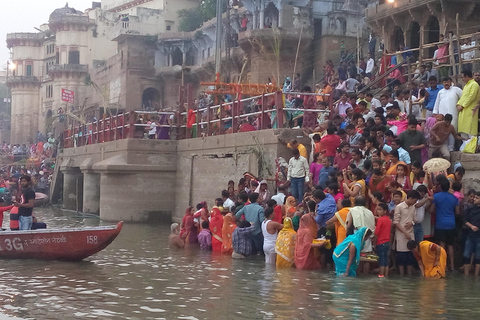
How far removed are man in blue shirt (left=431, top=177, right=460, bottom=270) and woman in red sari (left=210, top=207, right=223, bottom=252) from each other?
4.53m

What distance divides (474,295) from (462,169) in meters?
2.64

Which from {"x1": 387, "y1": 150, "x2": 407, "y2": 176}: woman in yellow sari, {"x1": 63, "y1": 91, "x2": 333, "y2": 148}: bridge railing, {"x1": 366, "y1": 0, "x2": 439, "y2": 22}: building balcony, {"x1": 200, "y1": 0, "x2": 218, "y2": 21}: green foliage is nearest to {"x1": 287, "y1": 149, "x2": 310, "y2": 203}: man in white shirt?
{"x1": 63, "y1": 91, "x2": 333, "y2": 148}: bridge railing

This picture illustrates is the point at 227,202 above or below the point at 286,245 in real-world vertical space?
above

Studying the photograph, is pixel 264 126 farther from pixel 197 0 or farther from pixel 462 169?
pixel 197 0

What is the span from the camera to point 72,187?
29094 millimetres

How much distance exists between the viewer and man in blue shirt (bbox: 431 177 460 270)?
10.8 m

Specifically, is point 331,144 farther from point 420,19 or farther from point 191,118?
point 420,19

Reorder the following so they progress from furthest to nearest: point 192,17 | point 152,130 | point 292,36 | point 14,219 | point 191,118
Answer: point 192,17 → point 292,36 → point 152,130 → point 191,118 → point 14,219

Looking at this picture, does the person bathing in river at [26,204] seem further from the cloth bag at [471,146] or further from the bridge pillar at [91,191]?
the bridge pillar at [91,191]

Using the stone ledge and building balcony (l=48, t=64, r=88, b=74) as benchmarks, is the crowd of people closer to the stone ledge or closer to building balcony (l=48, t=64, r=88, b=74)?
the stone ledge

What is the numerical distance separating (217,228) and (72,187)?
52.7 feet

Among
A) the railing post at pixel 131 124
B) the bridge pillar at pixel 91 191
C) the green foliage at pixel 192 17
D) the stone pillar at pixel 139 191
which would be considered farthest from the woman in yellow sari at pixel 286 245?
the green foliage at pixel 192 17

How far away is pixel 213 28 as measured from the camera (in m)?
44.5

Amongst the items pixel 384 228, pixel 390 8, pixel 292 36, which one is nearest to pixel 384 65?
pixel 390 8
